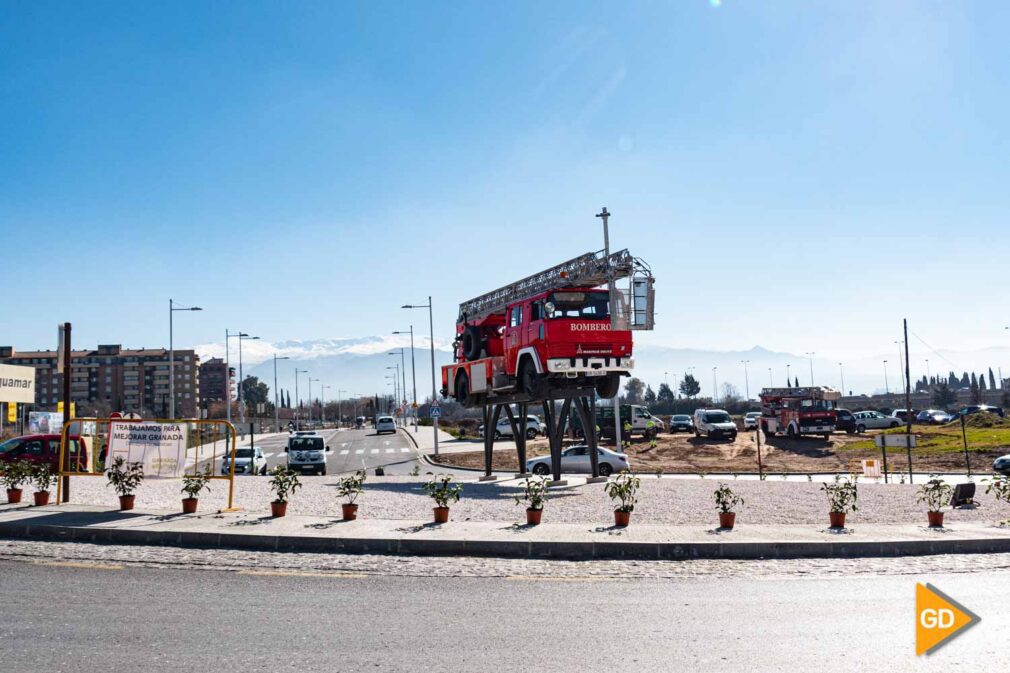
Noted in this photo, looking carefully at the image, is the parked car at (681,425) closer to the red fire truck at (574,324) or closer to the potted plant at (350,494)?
the red fire truck at (574,324)

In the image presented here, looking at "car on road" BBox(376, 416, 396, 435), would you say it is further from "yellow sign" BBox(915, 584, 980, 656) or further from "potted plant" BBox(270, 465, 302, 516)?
"yellow sign" BBox(915, 584, 980, 656)

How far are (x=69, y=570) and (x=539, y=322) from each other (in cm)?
1494

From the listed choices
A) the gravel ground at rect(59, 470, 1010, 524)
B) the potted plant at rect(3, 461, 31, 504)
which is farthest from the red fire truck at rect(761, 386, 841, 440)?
the potted plant at rect(3, 461, 31, 504)

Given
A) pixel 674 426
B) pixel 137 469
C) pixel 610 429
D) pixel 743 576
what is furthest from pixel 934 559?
pixel 674 426

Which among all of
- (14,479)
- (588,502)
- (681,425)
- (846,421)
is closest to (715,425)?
(846,421)

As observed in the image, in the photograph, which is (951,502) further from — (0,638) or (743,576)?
(0,638)

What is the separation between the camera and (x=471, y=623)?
8.09 meters

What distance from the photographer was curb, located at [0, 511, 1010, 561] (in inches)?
489

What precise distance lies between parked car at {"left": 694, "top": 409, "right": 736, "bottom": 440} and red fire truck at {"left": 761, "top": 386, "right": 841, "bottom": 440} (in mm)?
2682

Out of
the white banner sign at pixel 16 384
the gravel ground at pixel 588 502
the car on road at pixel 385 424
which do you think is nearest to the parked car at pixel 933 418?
the car on road at pixel 385 424

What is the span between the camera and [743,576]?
1079cm

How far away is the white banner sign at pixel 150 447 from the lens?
16547 millimetres

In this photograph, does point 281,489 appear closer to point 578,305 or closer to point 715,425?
point 578,305

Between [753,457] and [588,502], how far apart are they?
30.1 meters
